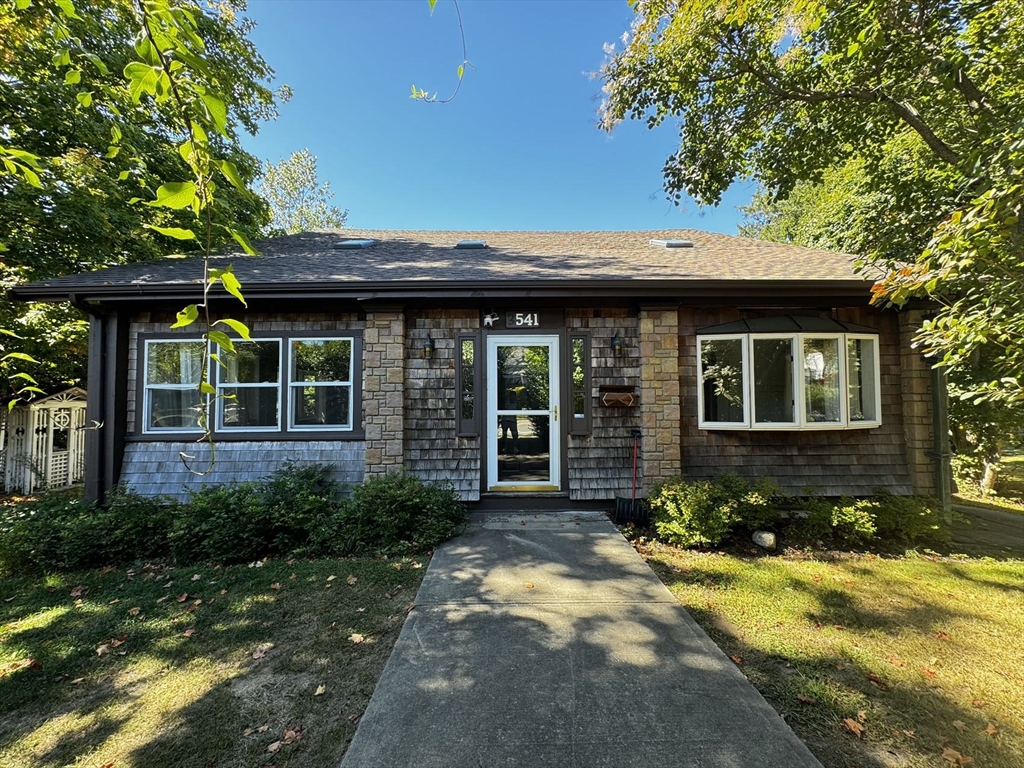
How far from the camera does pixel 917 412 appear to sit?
18.0 feet

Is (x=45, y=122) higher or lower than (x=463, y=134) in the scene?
lower

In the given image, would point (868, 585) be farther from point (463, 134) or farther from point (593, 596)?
point (463, 134)

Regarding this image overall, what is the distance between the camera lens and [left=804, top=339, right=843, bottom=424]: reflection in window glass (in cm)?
546

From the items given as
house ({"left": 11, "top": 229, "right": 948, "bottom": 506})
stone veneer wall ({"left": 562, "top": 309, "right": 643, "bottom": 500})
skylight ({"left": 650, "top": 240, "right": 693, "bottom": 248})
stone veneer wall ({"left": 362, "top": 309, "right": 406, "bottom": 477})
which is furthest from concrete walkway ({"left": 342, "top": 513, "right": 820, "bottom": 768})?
skylight ({"left": 650, "top": 240, "right": 693, "bottom": 248})

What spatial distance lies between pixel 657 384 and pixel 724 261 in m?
2.56

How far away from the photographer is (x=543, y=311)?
5.68 meters

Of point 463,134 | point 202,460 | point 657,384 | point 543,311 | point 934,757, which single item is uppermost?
point 463,134

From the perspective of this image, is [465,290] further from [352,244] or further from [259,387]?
[352,244]

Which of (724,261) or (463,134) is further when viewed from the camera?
(463,134)

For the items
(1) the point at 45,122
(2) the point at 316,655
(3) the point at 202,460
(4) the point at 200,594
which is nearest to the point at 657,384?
(2) the point at 316,655

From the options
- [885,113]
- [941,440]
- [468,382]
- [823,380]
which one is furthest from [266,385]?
[885,113]

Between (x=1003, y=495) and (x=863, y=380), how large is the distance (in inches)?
257

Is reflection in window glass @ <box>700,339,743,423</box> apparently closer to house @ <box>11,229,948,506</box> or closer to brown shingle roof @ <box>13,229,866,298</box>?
house @ <box>11,229,948,506</box>

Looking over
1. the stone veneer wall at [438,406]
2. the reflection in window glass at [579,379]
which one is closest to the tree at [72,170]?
the stone veneer wall at [438,406]
